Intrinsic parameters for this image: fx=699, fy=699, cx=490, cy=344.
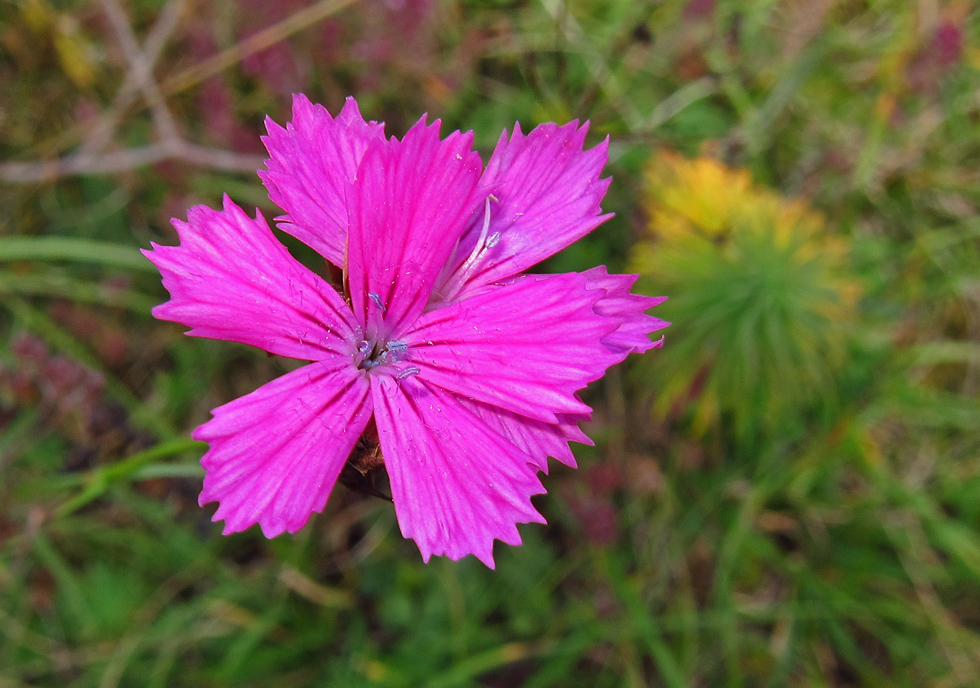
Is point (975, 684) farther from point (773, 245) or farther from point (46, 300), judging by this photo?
point (46, 300)

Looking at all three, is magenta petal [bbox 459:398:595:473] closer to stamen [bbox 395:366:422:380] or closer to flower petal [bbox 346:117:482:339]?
stamen [bbox 395:366:422:380]

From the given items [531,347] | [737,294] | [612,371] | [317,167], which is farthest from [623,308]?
[612,371]

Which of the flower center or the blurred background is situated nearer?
the flower center

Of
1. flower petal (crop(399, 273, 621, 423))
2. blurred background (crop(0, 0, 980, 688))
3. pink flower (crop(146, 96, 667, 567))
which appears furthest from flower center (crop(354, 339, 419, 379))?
blurred background (crop(0, 0, 980, 688))

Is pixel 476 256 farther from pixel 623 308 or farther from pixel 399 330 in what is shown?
pixel 623 308

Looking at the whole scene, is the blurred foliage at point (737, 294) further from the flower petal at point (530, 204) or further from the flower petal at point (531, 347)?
the flower petal at point (531, 347)
